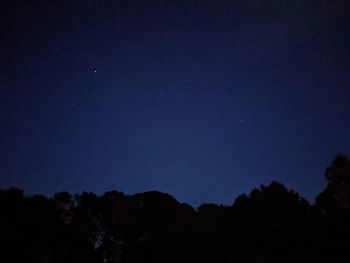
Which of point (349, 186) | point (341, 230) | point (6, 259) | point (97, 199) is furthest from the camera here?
point (97, 199)

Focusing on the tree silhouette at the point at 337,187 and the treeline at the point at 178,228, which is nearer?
the treeline at the point at 178,228

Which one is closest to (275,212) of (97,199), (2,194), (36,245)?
(97,199)

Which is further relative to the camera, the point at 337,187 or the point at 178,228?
the point at 337,187

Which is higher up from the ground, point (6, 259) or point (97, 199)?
point (97, 199)

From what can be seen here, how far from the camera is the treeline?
1157 inches

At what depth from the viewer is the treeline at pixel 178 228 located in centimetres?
2939

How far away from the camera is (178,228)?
34.1 m

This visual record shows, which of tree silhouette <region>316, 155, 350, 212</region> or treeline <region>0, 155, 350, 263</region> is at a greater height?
tree silhouette <region>316, 155, 350, 212</region>

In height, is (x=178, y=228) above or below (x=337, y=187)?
below

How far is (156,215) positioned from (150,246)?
3356 mm

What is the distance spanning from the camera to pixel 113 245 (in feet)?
116

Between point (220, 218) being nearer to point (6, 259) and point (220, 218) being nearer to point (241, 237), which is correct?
point (241, 237)

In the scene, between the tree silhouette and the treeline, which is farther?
the tree silhouette

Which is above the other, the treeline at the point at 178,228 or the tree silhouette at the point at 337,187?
the tree silhouette at the point at 337,187
